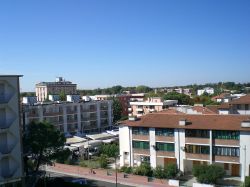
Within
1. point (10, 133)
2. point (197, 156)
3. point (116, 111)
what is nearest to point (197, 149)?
point (197, 156)

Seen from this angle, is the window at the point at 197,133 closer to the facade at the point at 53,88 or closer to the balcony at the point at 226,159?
the balcony at the point at 226,159

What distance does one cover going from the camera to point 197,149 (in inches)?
1937

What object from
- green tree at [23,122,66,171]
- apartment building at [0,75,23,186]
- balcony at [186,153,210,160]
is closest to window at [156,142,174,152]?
balcony at [186,153,210,160]

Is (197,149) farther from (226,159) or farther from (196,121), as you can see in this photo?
(226,159)

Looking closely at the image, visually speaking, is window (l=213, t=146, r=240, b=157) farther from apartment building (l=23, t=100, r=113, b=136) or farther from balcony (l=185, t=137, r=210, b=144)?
apartment building (l=23, t=100, r=113, b=136)

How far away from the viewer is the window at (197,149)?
1909 inches

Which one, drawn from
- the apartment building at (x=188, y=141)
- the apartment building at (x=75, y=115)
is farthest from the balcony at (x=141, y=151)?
the apartment building at (x=75, y=115)

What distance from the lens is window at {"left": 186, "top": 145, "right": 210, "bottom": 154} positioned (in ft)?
159

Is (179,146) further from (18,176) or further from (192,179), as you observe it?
(18,176)

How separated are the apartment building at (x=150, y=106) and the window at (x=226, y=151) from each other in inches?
2367

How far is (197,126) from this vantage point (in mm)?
49062

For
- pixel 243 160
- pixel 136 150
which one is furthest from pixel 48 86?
pixel 243 160

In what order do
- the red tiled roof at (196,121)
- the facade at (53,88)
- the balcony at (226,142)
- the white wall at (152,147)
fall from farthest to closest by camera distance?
the facade at (53,88) < the white wall at (152,147) < the red tiled roof at (196,121) < the balcony at (226,142)

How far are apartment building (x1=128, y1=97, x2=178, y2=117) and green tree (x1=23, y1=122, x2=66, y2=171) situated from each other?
6181 centimetres
